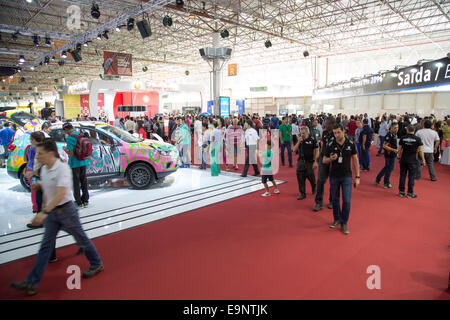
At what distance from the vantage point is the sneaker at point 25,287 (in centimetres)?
297

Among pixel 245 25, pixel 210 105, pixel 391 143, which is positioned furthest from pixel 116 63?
pixel 391 143

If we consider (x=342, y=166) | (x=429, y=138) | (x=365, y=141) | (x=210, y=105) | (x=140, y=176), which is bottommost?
(x=140, y=176)

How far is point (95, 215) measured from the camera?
5.25m

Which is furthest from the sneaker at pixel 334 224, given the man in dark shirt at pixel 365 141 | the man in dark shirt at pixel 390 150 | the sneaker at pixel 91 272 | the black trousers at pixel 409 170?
the man in dark shirt at pixel 365 141

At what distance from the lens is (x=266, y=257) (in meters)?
3.71

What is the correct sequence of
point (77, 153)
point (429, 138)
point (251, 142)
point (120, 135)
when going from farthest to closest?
point (251, 142)
point (429, 138)
point (120, 135)
point (77, 153)

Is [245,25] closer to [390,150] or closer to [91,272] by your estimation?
[390,150]

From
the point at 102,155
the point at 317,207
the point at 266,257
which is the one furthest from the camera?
the point at 102,155

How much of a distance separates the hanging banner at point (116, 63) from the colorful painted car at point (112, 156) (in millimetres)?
12164

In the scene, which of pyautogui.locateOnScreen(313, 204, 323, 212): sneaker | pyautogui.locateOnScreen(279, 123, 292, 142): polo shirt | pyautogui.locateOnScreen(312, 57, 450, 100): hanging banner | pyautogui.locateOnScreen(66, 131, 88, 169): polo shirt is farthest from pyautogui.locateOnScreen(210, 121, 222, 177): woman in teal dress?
pyautogui.locateOnScreen(312, 57, 450, 100): hanging banner

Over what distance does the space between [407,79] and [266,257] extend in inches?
374

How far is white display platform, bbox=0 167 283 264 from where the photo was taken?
4.34 meters

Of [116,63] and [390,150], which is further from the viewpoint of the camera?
[116,63]

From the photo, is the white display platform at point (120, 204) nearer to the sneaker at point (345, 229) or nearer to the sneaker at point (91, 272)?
the sneaker at point (91, 272)
